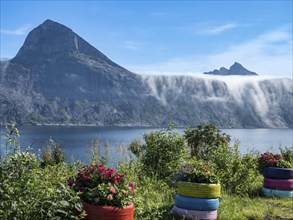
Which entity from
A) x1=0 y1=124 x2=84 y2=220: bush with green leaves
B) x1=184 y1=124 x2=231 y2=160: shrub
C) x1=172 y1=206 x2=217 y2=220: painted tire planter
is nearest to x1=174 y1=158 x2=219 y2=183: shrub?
x1=172 y1=206 x2=217 y2=220: painted tire planter

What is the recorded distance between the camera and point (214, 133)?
21359 millimetres

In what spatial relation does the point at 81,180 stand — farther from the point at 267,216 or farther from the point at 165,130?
the point at 165,130

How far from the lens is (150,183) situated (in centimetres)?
959

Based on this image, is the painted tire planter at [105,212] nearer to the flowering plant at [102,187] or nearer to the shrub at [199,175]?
the flowering plant at [102,187]

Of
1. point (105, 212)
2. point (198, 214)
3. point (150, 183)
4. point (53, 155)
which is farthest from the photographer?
point (53, 155)

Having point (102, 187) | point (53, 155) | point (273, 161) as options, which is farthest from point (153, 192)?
point (53, 155)

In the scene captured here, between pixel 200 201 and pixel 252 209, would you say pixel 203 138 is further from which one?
pixel 200 201

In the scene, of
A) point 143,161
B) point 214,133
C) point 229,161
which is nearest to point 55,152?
point 214,133

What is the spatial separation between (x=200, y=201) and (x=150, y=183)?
2.46m

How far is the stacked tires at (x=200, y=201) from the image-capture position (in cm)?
731

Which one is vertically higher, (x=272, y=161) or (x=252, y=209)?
(x=272, y=161)

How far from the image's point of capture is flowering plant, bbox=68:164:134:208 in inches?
206

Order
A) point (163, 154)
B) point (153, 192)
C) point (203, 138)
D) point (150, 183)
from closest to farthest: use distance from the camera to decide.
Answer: point (153, 192), point (150, 183), point (163, 154), point (203, 138)

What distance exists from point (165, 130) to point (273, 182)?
376cm
